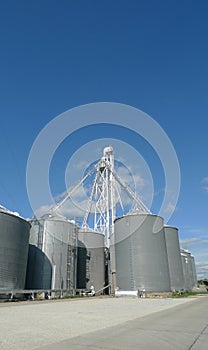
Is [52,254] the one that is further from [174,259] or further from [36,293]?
[174,259]

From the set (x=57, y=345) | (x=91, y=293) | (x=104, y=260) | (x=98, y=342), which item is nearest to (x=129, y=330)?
(x=98, y=342)

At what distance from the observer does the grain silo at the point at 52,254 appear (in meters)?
36.4

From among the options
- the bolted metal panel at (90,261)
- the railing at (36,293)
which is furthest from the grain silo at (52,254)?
the bolted metal panel at (90,261)

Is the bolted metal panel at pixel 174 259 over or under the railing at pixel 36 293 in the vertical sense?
over

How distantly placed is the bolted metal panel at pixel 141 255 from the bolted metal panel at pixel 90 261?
8397 millimetres

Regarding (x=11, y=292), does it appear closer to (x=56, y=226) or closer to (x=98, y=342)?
(x=56, y=226)

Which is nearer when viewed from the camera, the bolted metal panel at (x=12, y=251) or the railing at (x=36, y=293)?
the railing at (x=36, y=293)

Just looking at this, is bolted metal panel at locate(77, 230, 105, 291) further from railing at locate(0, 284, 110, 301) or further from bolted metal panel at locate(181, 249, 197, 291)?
bolted metal panel at locate(181, 249, 197, 291)

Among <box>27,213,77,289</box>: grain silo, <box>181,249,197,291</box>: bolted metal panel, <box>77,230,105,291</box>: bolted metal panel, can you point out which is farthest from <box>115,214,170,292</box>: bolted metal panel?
<box>181,249,197,291</box>: bolted metal panel

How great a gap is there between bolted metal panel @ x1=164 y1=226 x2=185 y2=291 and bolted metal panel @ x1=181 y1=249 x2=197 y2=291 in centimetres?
1439

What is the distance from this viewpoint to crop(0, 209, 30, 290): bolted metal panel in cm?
2767

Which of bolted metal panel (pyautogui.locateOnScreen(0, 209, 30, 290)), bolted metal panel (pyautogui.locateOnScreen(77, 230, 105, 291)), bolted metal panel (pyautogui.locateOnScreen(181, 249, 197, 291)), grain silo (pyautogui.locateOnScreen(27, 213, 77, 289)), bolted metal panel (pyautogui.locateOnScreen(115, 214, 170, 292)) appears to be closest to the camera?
bolted metal panel (pyautogui.locateOnScreen(0, 209, 30, 290))

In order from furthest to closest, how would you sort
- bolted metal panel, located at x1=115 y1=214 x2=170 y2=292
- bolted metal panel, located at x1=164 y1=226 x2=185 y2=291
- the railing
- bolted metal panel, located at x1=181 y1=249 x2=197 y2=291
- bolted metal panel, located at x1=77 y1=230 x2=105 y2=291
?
bolted metal panel, located at x1=181 y1=249 x2=197 y2=291 < bolted metal panel, located at x1=164 y1=226 x2=185 y2=291 < bolted metal panel, located at x1=77 y1=230 x2=105 y2=291 < bolted metal panel, located at x1=115 y1=214 x2=170 y2=292 < the railing

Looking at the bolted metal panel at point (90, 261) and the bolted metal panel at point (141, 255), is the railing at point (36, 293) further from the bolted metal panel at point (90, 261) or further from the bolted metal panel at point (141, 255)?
the bolted metal panel at point (141, 255)
